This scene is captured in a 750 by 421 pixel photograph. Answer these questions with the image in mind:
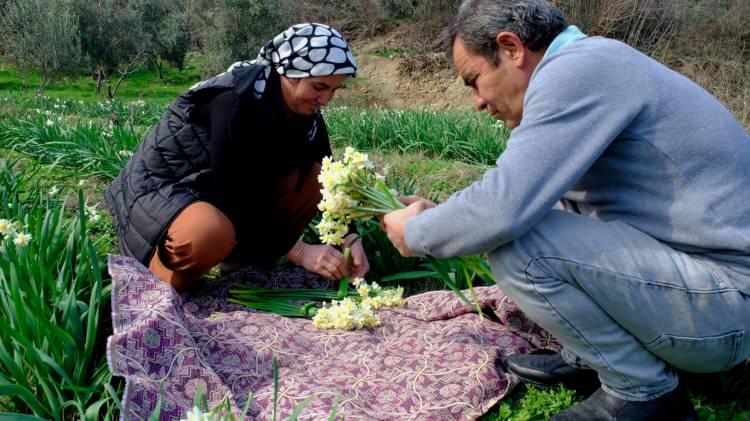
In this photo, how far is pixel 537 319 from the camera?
1722mm

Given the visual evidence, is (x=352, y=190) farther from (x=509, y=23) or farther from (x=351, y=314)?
(x=509, y=23)

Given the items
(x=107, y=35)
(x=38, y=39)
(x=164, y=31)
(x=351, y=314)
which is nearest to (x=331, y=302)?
(x=351, y=314)

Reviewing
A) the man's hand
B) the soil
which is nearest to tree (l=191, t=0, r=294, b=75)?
the soil

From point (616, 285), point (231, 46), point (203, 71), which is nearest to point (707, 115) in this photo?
point (616, 285)

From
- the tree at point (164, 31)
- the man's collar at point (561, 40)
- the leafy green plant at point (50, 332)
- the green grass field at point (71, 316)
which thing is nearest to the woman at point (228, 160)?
the green grass field at point (71, 316)

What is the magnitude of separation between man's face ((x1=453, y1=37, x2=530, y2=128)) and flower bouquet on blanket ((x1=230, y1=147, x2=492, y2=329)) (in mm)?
456

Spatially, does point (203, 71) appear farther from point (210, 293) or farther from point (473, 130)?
point (210, 293)

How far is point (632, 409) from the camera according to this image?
1.68 m

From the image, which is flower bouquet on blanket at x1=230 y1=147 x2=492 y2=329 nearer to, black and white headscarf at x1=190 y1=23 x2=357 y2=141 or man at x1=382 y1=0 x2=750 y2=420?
man at x1=382 y1=0 x2=750 y2=420

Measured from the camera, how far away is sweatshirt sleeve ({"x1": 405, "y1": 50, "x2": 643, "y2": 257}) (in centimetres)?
148

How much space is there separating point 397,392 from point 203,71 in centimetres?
2041

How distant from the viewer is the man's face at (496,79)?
1730mm

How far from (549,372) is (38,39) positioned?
Answer: 60.0ft

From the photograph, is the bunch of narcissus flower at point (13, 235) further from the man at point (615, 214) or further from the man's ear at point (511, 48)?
the man's ear at point (511, 48)
